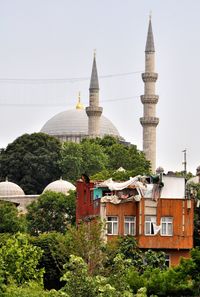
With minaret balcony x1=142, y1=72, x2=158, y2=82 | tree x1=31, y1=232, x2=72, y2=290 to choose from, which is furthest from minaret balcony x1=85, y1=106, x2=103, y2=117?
tree x1=31, y1=232, x2=72, y2=290

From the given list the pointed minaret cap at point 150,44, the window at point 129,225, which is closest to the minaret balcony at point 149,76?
the pointed minaret cap at point 150,44

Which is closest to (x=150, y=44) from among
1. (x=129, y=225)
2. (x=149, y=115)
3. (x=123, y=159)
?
(x=149, y=115)

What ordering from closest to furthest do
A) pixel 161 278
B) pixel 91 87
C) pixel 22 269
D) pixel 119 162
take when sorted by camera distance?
pixel 161 278 → pixel 22 269 → pixel 119 162 → pixel 91 87

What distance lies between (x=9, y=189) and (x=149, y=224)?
1532 inches

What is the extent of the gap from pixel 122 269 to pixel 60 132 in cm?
8274

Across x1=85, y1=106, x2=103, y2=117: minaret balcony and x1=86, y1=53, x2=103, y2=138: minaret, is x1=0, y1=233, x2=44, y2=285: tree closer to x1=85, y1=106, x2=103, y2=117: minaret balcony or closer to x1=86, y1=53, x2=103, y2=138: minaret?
x1=85, y1=106, x2=103, y2=117: minaret balcony

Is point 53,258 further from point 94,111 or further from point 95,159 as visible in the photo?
point 94,111

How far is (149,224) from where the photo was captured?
4306 cm

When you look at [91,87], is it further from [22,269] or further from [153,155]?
[22,269]

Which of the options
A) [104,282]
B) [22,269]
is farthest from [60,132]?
[104,282]

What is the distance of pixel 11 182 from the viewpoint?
84938 mm

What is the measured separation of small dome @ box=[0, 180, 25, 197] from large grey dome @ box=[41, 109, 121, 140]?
3018 centimetres

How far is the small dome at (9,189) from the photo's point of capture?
266 ft

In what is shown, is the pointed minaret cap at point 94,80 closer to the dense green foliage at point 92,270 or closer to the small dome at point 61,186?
the small dome at point 61,186
